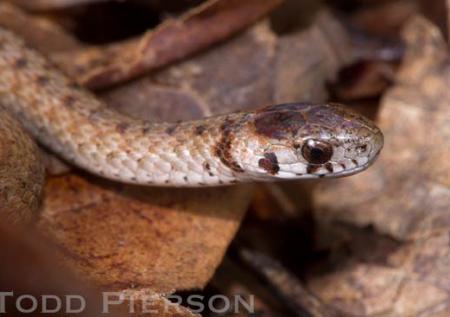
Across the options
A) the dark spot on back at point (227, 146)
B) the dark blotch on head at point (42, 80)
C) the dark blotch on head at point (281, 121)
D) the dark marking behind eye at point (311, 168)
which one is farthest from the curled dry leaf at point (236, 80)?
the dark marking behind eye at point (311, 168)

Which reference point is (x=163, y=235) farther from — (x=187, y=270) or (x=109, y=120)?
(x=109, y=120)

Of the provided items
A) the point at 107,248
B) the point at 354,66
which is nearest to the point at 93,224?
the point at 107,248

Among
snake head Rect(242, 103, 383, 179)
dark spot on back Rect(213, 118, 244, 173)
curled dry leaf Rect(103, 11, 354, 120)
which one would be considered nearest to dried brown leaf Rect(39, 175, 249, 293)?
dark spot on back Rect(213, 118, 244, 173)

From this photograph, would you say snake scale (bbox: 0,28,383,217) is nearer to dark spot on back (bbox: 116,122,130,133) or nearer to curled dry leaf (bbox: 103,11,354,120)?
dark spot on back (bbox: 116,122,130,133)

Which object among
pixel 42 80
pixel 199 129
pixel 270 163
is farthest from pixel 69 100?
pixel 270 163

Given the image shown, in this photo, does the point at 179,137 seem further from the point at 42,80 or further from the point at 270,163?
the point at 42,80

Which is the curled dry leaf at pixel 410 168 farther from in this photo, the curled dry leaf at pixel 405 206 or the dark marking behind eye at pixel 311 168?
the dark marking behind eye at pixel 311 168

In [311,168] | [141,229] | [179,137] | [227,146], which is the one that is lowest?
[141,229]
